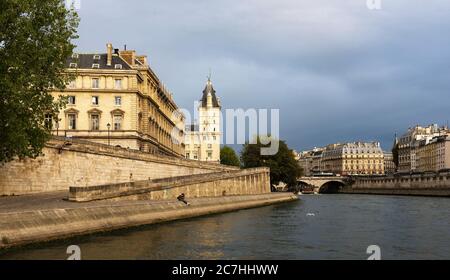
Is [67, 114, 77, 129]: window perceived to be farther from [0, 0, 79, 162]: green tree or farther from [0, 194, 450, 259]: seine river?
[0, 0, 79, 162]: green tree

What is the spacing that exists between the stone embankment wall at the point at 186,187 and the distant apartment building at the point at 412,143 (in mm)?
114948

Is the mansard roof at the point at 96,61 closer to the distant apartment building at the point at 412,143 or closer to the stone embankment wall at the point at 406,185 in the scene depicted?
the stone embankment wall at the point at 406,185

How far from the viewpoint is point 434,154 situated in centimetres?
15700

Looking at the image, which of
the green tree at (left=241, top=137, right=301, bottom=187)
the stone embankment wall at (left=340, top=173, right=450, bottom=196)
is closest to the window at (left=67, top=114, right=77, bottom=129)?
the green tree at (left=241, top=137, right=301, bottom=187)

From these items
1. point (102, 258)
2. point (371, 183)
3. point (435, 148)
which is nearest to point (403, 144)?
point (435, 148)

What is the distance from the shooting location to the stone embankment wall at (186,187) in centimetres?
3291

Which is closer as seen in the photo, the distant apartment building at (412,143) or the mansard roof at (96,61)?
the mansard roof at (96,61)

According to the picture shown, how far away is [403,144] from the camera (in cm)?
19012

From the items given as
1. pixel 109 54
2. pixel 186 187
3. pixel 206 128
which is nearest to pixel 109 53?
pixel 109 54

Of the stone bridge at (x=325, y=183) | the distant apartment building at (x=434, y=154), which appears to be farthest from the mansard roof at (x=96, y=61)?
the distant apartment building at (x=434, y=154)

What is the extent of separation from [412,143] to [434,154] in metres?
22.6

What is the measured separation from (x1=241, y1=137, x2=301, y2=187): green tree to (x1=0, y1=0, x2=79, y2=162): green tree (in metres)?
65.4

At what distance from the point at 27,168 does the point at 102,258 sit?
18736mm

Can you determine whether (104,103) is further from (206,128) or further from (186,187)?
(206,128)
